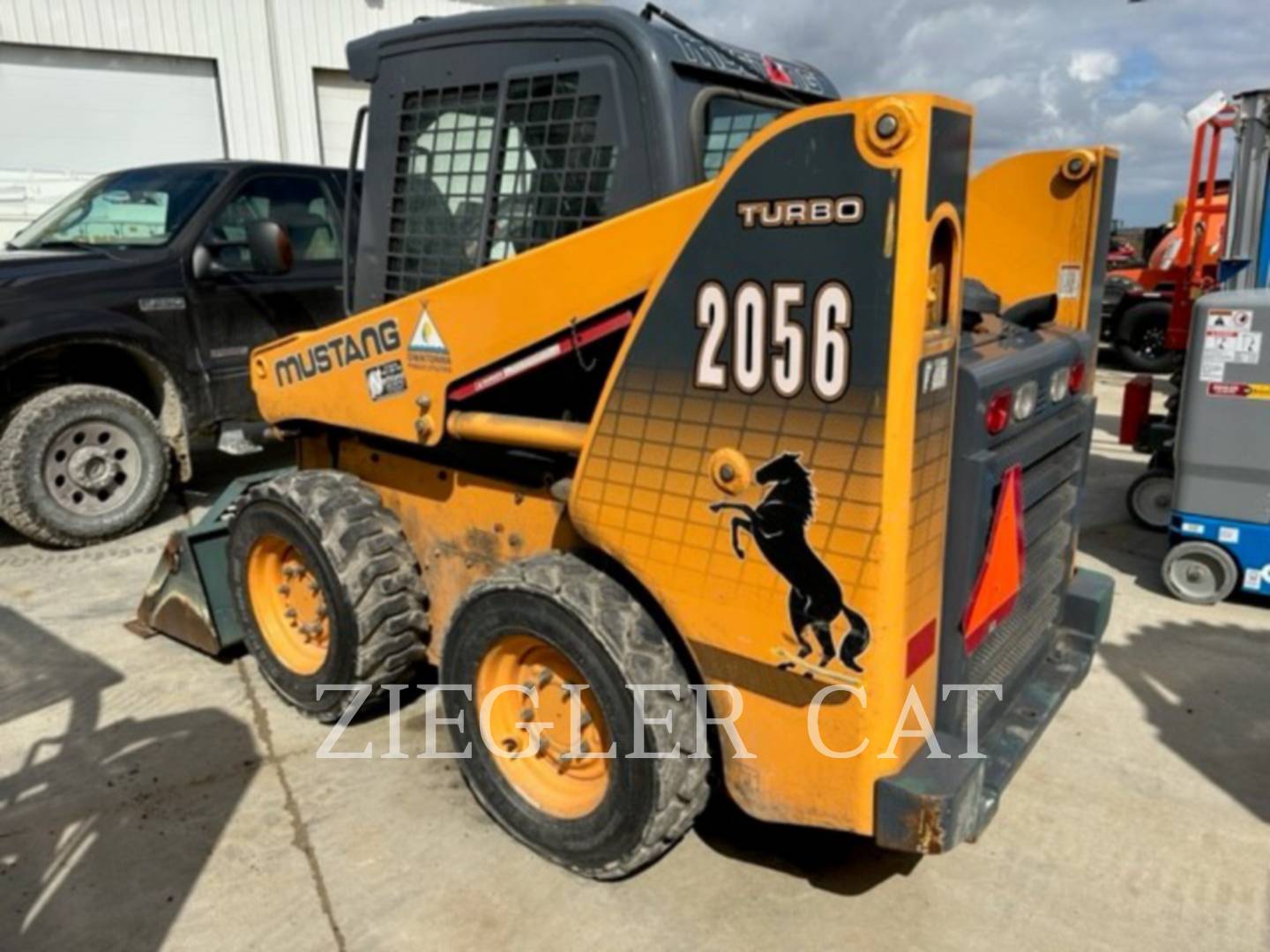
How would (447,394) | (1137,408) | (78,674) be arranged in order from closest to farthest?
(447,394)
(78,674)
(1137,408)

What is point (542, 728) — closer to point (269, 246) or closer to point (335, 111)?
point (269, 246)

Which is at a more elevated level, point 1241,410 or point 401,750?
point 1241,410

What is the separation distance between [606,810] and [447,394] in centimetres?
129

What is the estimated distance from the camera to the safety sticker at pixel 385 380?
122 inches

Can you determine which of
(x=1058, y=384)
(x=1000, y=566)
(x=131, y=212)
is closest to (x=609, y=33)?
(x=1058, y=384)

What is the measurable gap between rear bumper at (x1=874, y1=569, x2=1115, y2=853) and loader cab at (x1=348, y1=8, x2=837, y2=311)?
1.61 meters

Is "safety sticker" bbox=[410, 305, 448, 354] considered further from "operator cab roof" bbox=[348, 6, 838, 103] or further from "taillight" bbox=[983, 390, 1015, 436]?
"taillight" bbox=[983, 390, 1015, 436]

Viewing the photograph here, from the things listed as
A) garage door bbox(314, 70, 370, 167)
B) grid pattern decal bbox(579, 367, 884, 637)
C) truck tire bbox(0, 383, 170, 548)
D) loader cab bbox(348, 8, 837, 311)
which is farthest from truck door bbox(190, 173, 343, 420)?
garage door bbox(314, 70, 370, 167)

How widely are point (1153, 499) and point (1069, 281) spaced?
9.98ft

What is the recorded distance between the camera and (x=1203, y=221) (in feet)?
25.5

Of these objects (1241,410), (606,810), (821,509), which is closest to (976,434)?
(821,509)

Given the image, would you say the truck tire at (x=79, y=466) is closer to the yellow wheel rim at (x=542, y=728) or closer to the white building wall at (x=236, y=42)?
the yellow wheel rim at (x=542, y=728)

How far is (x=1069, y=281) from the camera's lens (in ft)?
11.1

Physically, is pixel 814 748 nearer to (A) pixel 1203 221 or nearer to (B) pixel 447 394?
(B) pixel 447 394
